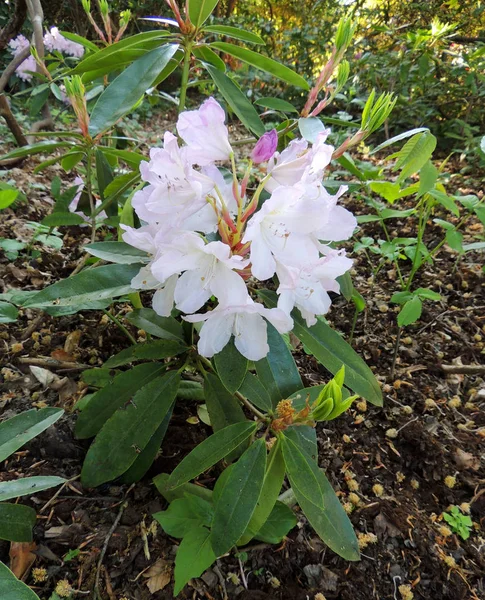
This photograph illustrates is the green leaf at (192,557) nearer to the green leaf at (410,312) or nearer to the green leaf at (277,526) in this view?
the green leaf at (277,526)

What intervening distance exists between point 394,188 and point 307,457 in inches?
34.0

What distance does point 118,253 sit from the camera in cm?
87

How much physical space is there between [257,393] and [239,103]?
0.66 meters

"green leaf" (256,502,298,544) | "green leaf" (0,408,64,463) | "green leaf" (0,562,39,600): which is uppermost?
"green leaf" (0,562,39,600)

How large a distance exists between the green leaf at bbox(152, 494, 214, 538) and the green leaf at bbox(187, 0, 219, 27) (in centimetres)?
102

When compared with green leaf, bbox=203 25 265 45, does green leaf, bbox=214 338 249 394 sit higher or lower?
lower

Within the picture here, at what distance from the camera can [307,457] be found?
77cm

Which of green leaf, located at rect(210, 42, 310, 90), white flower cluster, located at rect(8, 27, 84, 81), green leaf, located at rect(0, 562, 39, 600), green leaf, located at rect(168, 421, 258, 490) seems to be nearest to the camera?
green leaf, located at rect(0, 562, 39, 600)

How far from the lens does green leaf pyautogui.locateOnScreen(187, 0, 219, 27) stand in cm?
97

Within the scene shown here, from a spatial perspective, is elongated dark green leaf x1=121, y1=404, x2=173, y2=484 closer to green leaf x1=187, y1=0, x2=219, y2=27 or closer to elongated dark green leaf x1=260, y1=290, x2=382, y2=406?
elongated dark green leaf x1=260, y1=290, x2=382, y2=406

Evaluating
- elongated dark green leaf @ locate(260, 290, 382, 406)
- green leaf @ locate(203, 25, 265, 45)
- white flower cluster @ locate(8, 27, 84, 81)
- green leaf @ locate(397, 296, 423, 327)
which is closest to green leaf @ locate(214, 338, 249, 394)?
elongated dark green leaf @ locate(260, 290, 382, 406)

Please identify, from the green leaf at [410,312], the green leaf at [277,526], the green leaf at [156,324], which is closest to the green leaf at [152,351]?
the green leaf at [156,324]

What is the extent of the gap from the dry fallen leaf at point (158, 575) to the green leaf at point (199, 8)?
1.19 m

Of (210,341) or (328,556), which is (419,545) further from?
(210,341)
